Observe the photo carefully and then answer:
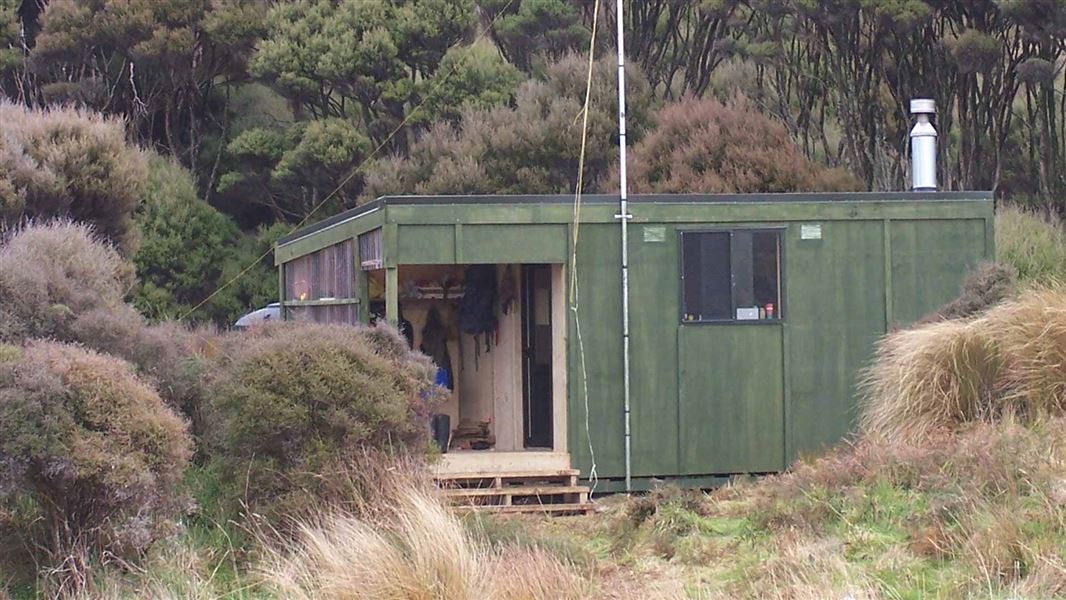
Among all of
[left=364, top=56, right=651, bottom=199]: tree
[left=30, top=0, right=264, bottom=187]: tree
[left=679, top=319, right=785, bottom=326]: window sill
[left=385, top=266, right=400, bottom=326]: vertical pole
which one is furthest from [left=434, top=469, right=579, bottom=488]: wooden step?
[left=30, top=0, right=264, bottom=187]: tree

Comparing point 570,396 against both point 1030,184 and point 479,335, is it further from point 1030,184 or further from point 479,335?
point 1030,184

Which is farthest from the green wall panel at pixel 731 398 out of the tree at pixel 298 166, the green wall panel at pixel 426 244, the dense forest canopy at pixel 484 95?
the tree at pixel 298 166

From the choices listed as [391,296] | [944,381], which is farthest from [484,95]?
[944,381]

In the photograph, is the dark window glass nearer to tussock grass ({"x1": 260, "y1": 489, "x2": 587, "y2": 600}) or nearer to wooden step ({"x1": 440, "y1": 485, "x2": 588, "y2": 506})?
wooden step ({"x1": 440, "y1": 485, "x2": 588, "y2": 506})

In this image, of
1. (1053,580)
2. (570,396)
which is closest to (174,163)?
(570,396)

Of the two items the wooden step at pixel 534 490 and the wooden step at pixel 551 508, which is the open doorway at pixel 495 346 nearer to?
the wooden step at pixel 534 490

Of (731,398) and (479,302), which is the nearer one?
(731,398)

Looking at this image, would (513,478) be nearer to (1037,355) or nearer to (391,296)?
(391,296)

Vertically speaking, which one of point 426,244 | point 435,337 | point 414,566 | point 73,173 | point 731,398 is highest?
point 73,173

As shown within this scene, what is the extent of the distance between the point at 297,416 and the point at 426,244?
10.9ft

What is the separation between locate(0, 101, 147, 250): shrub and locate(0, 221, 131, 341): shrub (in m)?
3.32

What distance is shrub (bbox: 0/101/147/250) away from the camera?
50.2 ft

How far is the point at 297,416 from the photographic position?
28.7 feet

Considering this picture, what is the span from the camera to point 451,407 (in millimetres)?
13875
